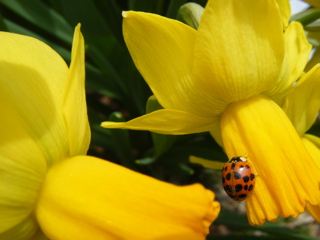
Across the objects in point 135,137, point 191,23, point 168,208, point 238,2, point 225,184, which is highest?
point 238,2

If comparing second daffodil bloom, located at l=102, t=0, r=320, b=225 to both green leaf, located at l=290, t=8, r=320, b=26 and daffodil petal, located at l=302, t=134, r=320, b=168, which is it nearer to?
daffodil petal, located at l=302, t=134, r=320, b=168

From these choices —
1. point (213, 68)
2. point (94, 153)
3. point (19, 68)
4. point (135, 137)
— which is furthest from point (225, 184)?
point (135, 137)

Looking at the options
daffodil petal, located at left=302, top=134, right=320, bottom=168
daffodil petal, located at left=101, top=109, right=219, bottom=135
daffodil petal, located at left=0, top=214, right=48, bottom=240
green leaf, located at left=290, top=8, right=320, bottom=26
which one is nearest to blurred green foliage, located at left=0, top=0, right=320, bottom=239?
green leaf, located at left=290, top=8, right=320, bottom=26

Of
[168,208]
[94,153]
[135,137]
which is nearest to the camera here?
[168,208]

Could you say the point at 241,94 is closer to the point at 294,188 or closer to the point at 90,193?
the point at 294,188

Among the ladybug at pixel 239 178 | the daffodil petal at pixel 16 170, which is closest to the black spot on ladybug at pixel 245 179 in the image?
the ladybug at pixel 239 178

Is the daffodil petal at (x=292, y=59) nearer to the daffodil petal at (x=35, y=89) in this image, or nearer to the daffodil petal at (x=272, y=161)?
the daffodil petal at (x=272, y=161)
